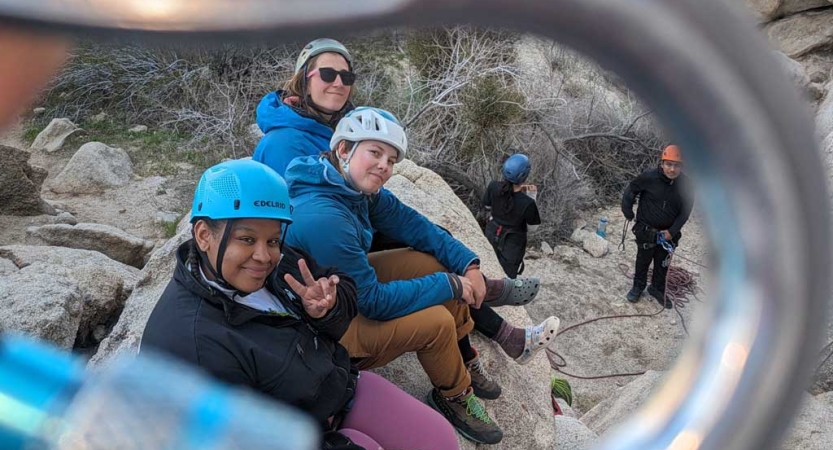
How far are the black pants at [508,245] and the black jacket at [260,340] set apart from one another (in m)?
3.34

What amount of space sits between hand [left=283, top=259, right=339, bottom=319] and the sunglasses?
3.39 ft

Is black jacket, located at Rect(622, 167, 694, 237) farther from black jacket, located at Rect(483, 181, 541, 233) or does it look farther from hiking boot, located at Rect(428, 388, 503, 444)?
hiking boot, located at Rect(428, 388, 503, 444)

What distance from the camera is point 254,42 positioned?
26 centimetres

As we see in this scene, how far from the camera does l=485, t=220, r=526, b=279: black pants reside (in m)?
4.99

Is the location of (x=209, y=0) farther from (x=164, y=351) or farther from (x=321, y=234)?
(x=321, y=234)

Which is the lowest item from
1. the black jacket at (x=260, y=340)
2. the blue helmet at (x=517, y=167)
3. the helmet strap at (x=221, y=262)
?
the black jacket at (x=260, y=340)

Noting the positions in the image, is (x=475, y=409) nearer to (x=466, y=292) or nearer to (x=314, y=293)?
(x=466, y=292)

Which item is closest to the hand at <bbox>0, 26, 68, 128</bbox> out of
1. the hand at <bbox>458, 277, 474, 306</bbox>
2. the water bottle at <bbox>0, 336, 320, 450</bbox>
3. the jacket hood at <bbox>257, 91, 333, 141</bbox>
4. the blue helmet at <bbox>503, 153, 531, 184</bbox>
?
the water bottle at <bbox>0, 336, 320, 450</bbox>

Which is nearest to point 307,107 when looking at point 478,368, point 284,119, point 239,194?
point 284,119

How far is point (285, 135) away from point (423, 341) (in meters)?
1.02

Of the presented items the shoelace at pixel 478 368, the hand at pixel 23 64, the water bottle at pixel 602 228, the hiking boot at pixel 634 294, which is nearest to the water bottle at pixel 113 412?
the hand at pixel 23 64

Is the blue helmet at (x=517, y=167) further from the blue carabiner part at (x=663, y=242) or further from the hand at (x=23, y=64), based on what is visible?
the hand at (x=23, y=64)

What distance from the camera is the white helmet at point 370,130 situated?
2.12m

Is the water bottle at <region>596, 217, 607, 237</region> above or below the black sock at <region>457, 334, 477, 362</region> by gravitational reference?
below
